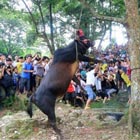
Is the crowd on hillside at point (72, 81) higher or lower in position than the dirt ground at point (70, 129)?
higher

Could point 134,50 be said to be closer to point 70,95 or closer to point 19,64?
point 70,95

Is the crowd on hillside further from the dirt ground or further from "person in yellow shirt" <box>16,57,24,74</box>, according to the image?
the dirt ground

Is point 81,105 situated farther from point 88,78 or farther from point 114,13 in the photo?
point 114,13

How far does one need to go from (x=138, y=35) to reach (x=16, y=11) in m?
12.7

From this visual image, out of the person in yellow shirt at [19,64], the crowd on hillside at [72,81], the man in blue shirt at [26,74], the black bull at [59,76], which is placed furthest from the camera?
the person in yellow shirt at [19,64]

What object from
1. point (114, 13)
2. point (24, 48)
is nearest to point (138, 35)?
point (114, 13)

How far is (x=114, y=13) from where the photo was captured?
18656 mm

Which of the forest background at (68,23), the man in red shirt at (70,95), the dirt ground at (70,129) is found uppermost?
the forest background at (68,23)

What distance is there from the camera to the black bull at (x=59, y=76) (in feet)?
22.5

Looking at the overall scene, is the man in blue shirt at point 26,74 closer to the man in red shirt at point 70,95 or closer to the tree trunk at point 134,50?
the man in red shirt at point 70,95

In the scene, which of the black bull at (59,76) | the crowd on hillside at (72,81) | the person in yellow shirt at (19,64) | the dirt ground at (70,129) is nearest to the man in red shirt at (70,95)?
the crowd on hillside at (72,81)

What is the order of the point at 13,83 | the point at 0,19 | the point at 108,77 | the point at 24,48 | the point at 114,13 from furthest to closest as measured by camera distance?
the point at 24,48
the point at 0,19
the point at 114,13
the point at 108,77
the point at 13,83

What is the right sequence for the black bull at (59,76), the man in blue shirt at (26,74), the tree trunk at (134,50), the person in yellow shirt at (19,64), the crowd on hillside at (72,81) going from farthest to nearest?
the person in yellow shirt at (19,64), the man in blue shirt at (26,74), the crowd on hillside at (72,81), the tree trunk at (134,50), the black bull at (59,76)

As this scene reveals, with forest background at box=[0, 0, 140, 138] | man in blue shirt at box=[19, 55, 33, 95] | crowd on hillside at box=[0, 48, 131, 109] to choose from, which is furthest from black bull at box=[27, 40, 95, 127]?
man in blue shirt at box=[19, 55, 33, 95]
